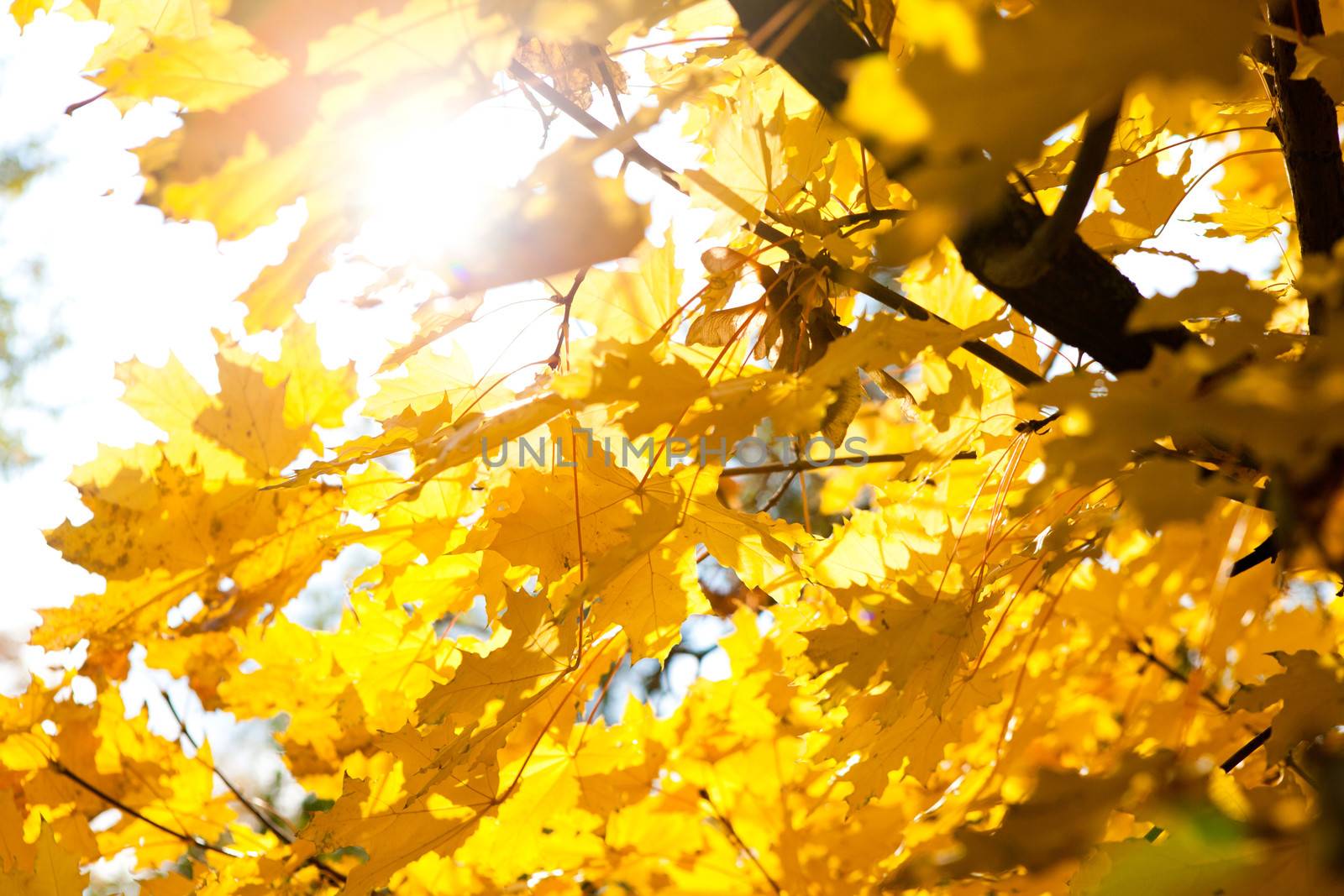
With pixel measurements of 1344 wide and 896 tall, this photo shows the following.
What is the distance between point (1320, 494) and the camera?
358 millimetres

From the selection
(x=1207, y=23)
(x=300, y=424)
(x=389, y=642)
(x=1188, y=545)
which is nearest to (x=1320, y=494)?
(x=1207, y=23)

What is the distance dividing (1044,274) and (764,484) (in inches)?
23.7

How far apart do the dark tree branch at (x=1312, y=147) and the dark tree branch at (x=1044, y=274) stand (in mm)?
190

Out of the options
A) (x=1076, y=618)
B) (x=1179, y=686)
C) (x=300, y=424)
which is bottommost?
(x=1179, y=686)

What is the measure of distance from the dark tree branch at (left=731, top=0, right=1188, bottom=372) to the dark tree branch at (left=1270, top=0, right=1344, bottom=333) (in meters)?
0.19

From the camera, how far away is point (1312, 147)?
644 mm

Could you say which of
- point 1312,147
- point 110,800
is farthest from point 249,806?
point 1312,147

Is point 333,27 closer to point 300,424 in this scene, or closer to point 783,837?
point 300,424

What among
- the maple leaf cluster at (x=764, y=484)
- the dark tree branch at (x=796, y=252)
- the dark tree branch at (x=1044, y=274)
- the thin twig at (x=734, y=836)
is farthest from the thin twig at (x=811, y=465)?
the thin twig at (x=734, y=836)

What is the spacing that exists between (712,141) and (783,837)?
752 mm

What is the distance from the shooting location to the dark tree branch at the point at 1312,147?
64 centimetres

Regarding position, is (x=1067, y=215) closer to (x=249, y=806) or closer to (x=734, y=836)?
(x=734, y=836)

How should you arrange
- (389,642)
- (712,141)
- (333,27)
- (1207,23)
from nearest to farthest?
1. (1207,23)
2. (333,27)
3. (712,141)
4. (389,642)

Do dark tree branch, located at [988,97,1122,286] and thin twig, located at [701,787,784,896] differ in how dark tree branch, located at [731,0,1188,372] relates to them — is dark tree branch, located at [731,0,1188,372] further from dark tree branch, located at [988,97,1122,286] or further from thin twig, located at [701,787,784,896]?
thin twig, located at [701,787,784,896]
